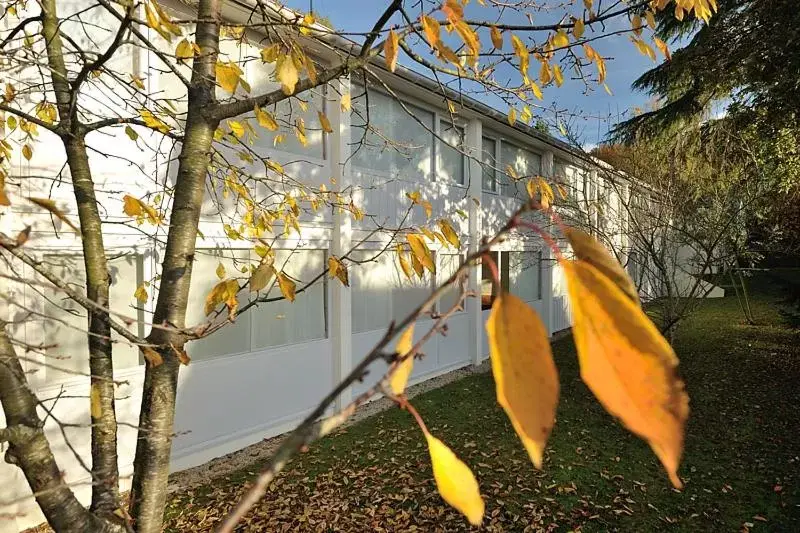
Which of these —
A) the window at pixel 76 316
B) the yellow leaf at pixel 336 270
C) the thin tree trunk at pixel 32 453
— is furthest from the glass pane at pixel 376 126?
the thin tree trunk at pixel 32 453

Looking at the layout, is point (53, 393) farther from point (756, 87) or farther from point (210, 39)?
point (756, 87)

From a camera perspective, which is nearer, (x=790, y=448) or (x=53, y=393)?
(x=53, y=393)

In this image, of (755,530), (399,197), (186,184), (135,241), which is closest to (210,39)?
(186,184)

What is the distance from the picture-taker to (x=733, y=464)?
5840 mm

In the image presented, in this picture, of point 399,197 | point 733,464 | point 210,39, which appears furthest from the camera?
point 399,197

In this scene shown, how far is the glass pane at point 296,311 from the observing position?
22.6 ft

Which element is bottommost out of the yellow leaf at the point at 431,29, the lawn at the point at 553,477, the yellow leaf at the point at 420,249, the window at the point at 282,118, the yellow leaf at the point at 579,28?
the lawn at the point at 553,477

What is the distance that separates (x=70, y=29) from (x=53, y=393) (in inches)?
141

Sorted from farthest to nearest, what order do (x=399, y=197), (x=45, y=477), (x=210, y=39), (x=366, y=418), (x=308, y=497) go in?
(x=399, y=197) < (x=366, y=418) < (x=308, y=497) < (x=210, y=39) < (x=45, y=477)

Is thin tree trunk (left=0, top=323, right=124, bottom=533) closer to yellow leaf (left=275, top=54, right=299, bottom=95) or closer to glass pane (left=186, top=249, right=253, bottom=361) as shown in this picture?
yellow leaf (left=275, top=54, right=299, bottom=95)

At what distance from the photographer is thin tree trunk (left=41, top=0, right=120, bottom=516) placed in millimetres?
1862

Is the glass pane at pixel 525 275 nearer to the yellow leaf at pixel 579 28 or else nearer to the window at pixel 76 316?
the window at pixel 76 316

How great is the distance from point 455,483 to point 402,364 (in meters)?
0.15

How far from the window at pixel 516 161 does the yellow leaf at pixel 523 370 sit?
12.4 m
